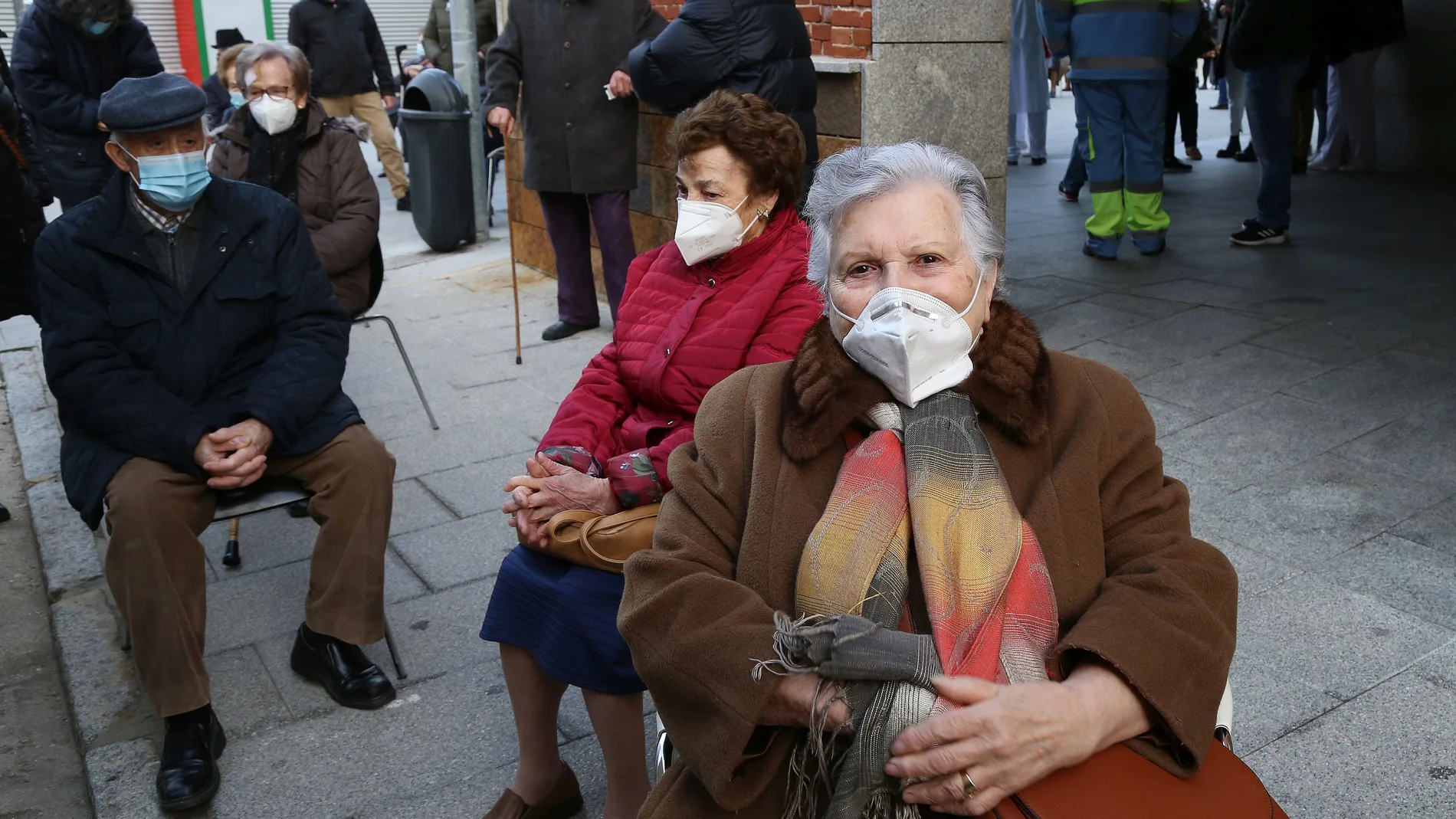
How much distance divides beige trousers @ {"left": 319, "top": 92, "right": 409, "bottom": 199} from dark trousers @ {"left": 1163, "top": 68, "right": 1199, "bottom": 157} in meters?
6.68

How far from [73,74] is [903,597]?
18.0 ft

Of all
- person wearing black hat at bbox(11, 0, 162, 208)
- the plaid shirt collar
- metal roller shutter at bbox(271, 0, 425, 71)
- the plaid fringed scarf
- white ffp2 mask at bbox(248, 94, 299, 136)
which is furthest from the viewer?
metal roller shutter at bbox(271, 0, 425, 71)

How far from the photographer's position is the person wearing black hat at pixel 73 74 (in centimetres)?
591

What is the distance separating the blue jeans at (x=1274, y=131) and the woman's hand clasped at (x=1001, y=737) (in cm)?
683

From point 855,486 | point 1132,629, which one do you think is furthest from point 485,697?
point 1132,629

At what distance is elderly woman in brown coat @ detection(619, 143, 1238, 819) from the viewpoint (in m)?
1.84

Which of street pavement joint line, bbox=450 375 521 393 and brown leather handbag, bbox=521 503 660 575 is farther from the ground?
brown leather handbag, bbox=521 503 660 575

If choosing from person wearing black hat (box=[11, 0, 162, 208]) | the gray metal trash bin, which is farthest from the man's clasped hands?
the gray metal trash bin

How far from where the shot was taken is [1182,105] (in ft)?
38.1

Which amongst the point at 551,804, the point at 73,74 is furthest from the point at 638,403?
the point at 73,74

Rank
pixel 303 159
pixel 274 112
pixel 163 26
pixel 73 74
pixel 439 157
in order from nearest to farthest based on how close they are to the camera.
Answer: pixel 274 112 → pixel 303 159 → pixel 73 74 → pixel 439 157 → pixel 163 26

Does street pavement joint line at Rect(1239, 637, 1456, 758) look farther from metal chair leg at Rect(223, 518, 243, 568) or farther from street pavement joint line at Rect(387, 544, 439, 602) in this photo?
metal chair leg at Rect(223, 518, 243, 568)

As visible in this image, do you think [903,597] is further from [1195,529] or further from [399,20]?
[399,20]

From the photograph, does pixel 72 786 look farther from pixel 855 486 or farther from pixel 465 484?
pixel 855 486
